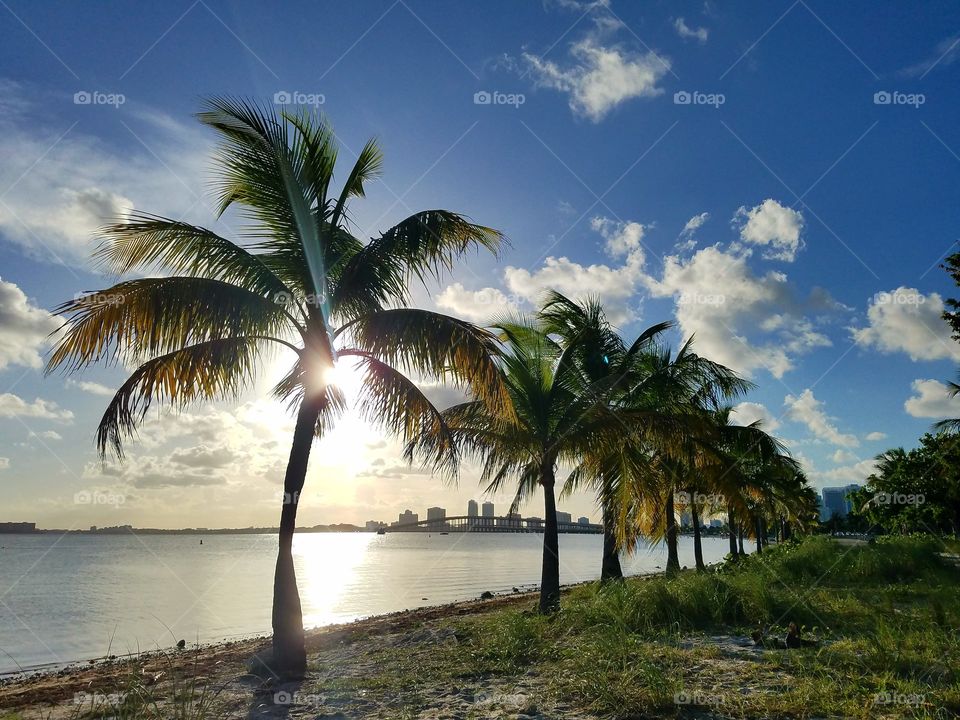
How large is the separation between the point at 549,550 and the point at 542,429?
2.82 m

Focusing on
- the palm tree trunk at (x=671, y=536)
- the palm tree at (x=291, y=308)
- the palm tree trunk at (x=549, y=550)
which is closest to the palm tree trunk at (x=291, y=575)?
the palm tree at (x=291, y=308)

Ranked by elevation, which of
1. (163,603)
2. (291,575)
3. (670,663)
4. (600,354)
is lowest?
(163,603)

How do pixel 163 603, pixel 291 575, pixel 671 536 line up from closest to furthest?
pixel 291 575, pixel 671 536, pixel 163 603

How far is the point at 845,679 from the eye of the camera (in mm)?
6035

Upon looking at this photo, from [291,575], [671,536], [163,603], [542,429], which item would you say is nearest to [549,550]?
[542,429]

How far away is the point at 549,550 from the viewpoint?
1405 centimetres

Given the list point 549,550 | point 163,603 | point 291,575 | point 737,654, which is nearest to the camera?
point 737,654

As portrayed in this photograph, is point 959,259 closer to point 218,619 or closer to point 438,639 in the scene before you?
point 438,639

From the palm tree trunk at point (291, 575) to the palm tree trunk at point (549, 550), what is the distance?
6340mm

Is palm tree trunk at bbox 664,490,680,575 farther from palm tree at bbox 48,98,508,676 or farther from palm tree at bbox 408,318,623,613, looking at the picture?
palm tree at bbox 48,98,508,676

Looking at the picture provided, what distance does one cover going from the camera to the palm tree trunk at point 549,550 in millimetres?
13904

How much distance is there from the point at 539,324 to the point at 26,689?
1427 cm

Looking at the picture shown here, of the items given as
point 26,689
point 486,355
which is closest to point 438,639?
point 486,355

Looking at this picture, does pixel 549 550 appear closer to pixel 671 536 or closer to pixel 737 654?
pixel 737 654
